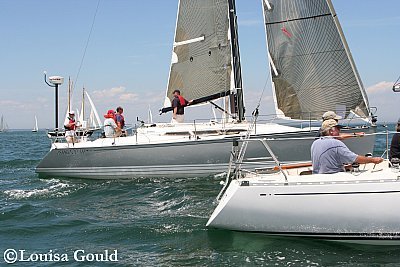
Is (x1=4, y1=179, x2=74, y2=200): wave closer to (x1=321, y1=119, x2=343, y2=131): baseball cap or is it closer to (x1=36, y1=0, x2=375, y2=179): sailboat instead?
(x1=36, y1=0, x2=375, y2=179): sailboat

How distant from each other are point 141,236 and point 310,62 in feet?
25.3

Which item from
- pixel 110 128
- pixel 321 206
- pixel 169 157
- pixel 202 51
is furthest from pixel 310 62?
pixel 321 206

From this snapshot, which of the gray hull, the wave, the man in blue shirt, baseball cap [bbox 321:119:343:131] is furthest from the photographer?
the gray hull

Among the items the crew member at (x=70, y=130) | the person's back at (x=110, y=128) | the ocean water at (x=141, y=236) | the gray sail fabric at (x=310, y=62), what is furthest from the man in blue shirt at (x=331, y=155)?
the crew member at (x=70, y=130)

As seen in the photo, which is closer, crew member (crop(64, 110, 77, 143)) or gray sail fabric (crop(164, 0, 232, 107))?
gray sail fabric (crop(164, 0, 232, 107))

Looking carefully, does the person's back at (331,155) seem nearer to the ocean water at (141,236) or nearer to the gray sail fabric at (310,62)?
the ocean water at (141,236)

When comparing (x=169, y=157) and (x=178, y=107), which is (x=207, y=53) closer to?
(x=178, y=107)

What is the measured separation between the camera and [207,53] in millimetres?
15336

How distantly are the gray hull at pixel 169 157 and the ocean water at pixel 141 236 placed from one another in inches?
36.4

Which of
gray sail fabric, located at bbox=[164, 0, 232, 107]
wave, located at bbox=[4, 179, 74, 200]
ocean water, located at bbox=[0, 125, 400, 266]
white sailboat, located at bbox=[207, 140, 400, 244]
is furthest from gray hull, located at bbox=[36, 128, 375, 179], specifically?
white sailboat, located at bbox=[207, 140, 400, 244]

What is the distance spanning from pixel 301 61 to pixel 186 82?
4021 mm

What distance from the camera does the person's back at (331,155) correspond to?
688cm

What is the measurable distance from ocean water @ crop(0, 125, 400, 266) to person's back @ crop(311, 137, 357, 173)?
3.44 feet

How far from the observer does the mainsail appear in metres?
15.0
